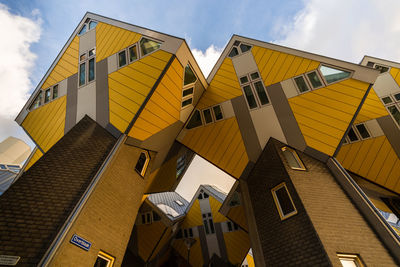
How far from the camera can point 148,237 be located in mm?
19000

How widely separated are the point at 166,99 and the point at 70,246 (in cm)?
711

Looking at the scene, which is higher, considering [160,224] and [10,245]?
[160,224]

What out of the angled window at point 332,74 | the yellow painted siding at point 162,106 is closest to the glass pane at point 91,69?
the yellow painted siding at point 162,106

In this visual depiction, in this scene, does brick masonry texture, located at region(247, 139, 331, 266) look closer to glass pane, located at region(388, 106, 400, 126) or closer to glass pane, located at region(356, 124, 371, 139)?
glass pane, located at region(356, 124, 371, 139)

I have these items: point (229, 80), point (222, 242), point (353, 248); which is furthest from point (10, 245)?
point (222, 242)

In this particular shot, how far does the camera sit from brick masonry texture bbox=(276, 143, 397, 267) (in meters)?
6.21

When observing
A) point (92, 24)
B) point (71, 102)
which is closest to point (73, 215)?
point (71, 102)

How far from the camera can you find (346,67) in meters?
9.90

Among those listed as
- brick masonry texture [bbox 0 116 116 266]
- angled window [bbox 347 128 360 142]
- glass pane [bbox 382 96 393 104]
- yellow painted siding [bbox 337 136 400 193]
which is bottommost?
brick masonry texture [bbox 0 116 116 266]

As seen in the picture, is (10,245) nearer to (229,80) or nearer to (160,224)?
(229,80)

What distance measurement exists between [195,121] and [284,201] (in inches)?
299

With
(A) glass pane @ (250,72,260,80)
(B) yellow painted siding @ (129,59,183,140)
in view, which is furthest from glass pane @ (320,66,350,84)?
(B) yellow painted siding @ (129,59,183,140)

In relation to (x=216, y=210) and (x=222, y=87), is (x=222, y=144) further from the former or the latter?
(x=216, y=210)

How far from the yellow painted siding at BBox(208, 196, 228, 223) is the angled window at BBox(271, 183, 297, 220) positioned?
48.2ft
